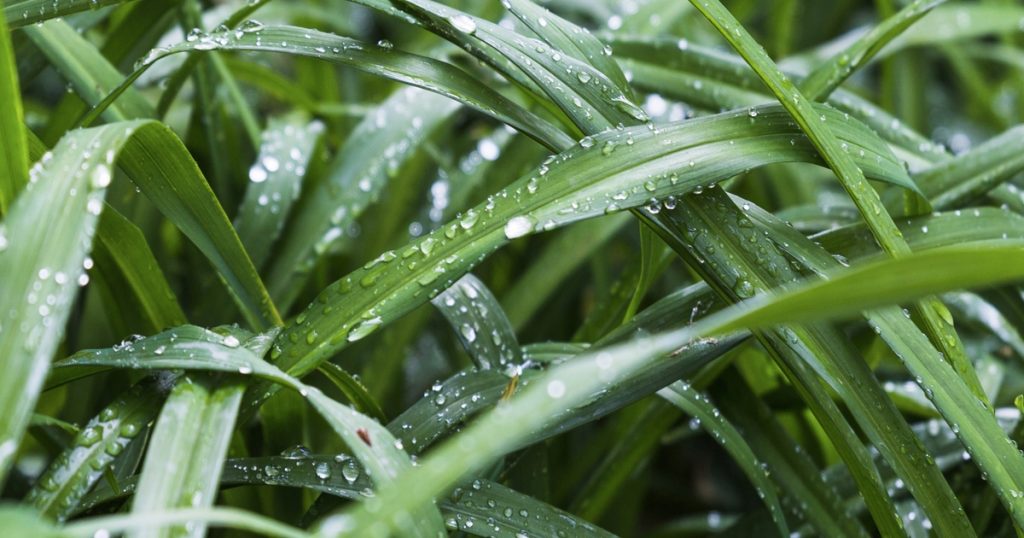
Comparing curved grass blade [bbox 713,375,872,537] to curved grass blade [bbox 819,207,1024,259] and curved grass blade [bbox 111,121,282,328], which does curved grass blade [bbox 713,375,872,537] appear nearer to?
curved grass blade [bbox 819,207,1024,259]

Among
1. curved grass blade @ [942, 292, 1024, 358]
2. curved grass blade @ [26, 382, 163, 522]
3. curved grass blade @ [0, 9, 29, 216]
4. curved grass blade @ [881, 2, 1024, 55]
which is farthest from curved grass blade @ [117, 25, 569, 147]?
curved grass blade @ [881, 2, 1024, 55]

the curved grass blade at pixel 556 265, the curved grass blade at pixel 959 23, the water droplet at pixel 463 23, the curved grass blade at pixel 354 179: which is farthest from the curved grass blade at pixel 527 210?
the curved grass blade at pixel 959 23

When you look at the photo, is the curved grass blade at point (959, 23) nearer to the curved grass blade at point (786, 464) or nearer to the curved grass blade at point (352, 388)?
the curved grass blade at point (786, 464)

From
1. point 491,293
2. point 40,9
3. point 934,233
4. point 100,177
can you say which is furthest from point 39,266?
point 934,233

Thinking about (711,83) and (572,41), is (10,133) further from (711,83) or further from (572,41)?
(711,83)

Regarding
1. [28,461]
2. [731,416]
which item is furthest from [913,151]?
[28,461]

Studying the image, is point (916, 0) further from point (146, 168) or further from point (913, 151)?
point (146, 168)
